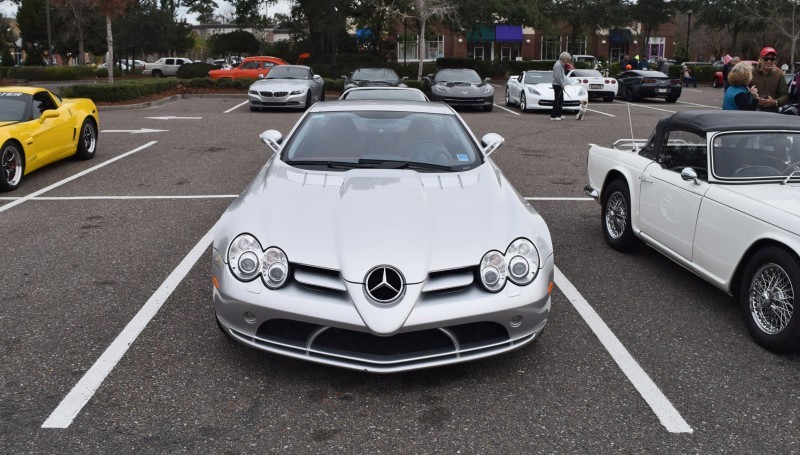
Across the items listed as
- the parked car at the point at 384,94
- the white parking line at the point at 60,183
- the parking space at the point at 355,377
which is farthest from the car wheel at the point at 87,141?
the parking space at the point at 355,377

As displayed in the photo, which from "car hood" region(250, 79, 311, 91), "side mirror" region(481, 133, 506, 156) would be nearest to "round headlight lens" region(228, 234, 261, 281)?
"side mirror" region(481, 133, 506, 156)

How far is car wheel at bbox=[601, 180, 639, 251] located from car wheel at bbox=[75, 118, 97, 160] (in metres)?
8.41

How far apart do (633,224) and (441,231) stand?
2.78 meters

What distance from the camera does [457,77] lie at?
847 inches

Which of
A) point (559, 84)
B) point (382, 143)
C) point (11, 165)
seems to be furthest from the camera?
point (559, 84)

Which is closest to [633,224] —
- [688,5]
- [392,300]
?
[392,300]

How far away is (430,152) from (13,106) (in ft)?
23.9

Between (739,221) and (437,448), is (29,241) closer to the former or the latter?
(437,448)

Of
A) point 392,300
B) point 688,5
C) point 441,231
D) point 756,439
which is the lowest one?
point 756,439

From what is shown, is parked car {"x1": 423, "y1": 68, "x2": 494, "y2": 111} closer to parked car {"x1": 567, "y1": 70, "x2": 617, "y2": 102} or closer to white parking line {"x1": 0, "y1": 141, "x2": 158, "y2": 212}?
parked car {"x1": 567, "y1": 70, "x2": 617, "y2": 102}

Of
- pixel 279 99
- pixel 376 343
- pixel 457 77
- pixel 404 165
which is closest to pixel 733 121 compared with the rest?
pixel 404 165

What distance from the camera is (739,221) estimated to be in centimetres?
449

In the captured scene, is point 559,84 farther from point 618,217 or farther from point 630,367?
point 630,367

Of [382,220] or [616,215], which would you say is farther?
[616,215]
